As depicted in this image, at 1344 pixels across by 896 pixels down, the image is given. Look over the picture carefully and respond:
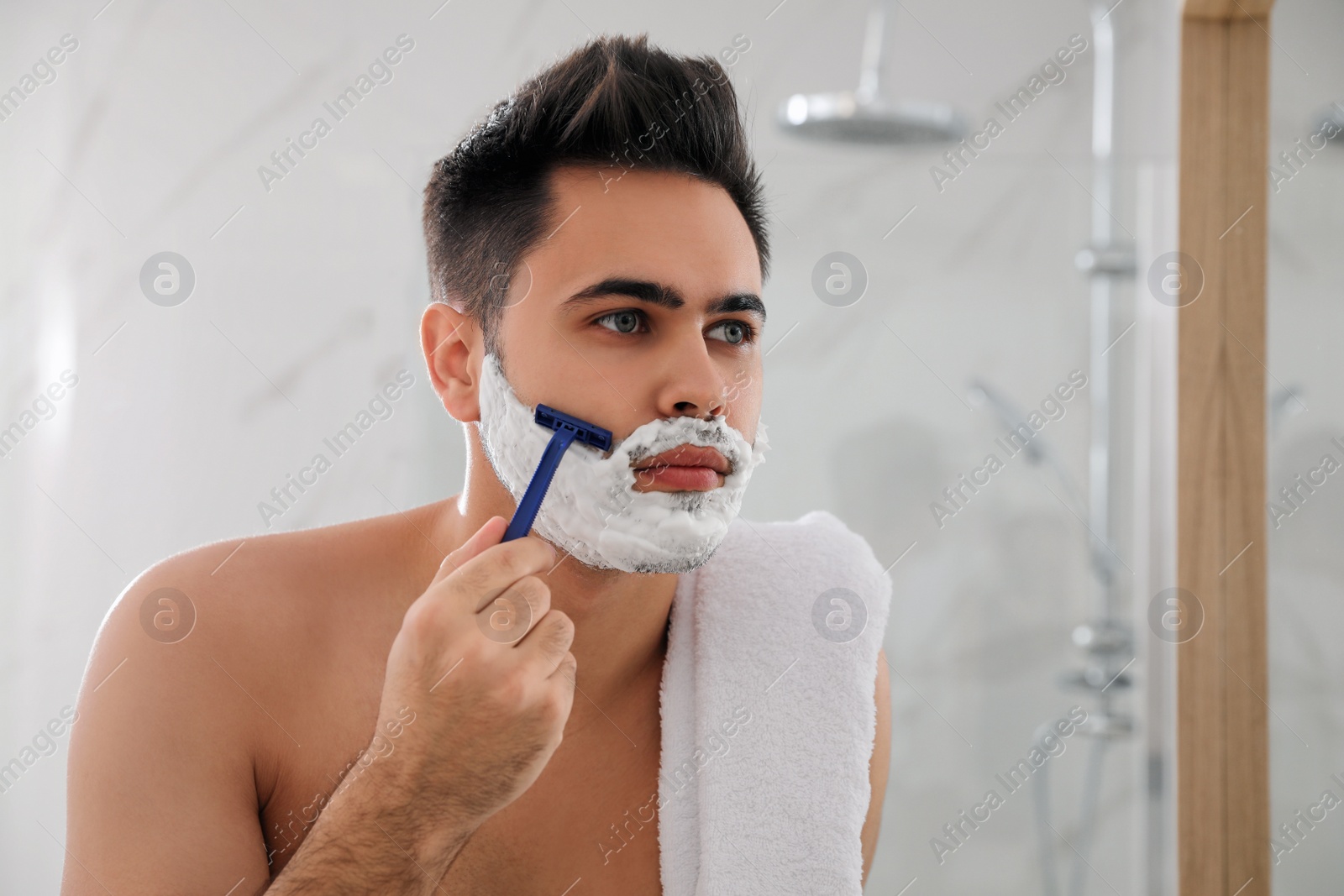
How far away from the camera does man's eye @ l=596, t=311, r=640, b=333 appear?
0.69 metres

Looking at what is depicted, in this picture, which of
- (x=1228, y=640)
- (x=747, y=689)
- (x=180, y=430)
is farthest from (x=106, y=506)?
(x=1228, y=640)

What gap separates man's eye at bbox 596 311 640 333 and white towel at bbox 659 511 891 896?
0.27 m

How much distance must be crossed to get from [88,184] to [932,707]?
1.37 meters

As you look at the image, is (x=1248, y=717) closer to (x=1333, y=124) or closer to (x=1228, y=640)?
(x=1228, y=640)

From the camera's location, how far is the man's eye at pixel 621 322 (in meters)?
0.69

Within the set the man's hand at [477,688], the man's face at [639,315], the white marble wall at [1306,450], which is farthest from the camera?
the white marble wall at [1306,450]

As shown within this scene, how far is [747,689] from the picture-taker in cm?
78

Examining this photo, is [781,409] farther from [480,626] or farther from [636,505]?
[480,626]

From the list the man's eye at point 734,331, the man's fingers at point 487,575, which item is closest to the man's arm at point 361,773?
the man's fingers at point 487,575

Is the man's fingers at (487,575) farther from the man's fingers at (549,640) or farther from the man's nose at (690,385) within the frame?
the man's nose at (690,385)

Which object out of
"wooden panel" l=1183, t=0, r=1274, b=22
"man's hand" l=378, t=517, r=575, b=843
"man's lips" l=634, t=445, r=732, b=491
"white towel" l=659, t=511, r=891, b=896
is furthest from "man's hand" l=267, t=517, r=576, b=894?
"wooden panel" l=1183, t=0, r=1274, b=22

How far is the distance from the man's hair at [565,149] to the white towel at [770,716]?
300 mm

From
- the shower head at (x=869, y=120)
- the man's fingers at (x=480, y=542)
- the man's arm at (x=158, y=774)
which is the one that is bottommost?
the man's arm at (x=158, y=774)

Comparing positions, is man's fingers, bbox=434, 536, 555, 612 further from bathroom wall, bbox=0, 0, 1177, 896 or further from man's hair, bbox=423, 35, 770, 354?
bathroom wall, bbox=0, 0, 1177, 896
